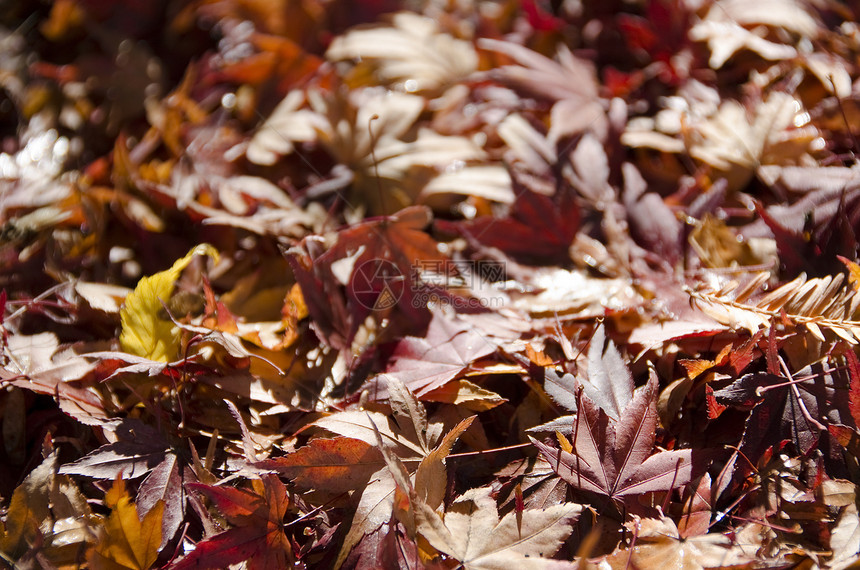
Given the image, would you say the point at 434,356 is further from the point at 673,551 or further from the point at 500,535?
the point at 673,551

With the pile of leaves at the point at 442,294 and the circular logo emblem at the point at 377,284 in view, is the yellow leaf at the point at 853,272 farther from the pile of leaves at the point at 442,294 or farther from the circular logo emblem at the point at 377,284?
the circular logo emblem at the point at 377,284

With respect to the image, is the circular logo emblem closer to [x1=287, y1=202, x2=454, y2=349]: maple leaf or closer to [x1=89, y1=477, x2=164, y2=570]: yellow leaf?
[x1=287, y1=202, x2=454, y2=349]: maple leaf

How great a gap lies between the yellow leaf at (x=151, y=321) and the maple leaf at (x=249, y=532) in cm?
20

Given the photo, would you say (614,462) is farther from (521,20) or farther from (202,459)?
(521,20)

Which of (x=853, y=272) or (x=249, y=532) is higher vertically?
(x=853, y=272)

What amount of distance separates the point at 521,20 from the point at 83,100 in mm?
900

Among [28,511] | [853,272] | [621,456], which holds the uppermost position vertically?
[853,272]

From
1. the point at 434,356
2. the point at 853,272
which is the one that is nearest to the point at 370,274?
the point at 434,356

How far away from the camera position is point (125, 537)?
578 millimetres

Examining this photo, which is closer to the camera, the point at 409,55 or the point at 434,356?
the point at 434,356

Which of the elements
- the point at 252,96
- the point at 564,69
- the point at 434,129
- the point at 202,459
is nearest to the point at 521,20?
the point at 564,69

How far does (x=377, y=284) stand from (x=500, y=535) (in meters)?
Result: 0.35

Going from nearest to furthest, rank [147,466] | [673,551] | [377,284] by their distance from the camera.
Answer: [673,551] → [147,466] → [377,284]

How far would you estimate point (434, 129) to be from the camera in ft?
3.18
